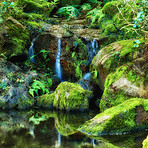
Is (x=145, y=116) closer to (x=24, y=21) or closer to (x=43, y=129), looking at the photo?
(x=43, y=129)

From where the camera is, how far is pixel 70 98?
285 inches

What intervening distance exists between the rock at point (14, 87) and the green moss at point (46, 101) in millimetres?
338

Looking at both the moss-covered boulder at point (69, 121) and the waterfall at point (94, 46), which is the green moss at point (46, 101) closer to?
the moss-covered boulder at point (69, 121)

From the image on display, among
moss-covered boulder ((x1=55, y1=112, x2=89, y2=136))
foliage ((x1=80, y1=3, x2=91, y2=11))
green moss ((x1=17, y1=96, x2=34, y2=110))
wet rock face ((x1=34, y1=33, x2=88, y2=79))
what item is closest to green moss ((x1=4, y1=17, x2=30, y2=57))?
wet rock face ((x1=34, y1=33, x2=88, y2=79))

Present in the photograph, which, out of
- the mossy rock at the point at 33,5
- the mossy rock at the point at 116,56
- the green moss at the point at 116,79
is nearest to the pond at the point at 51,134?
the green moss at the point at 116,79

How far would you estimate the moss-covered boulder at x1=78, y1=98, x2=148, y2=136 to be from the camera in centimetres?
482

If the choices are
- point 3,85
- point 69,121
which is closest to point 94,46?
point 3,85

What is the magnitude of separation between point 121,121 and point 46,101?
12.1 feet

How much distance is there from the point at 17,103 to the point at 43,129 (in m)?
2.96

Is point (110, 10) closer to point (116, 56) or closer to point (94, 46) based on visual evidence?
point (94, 46)

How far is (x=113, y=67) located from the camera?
288 inches

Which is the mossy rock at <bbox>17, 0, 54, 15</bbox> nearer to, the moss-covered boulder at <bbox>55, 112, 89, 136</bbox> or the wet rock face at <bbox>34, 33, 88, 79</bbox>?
the wet rock face at <bbox>34, 33, 88, 79</bbox>

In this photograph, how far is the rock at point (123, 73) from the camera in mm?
6328

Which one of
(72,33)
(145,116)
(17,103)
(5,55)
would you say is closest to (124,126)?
(145,116)
